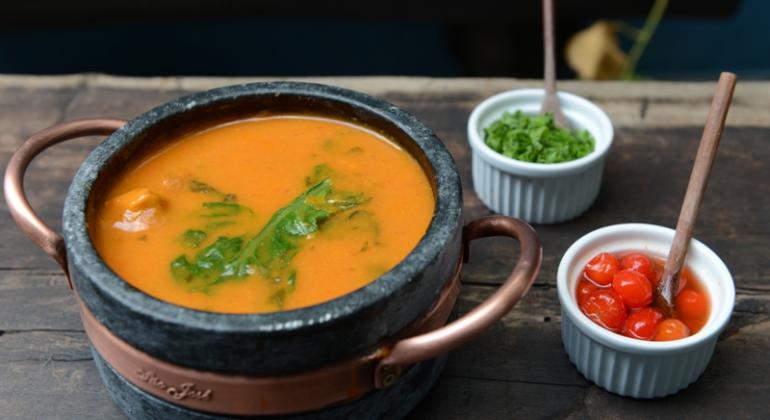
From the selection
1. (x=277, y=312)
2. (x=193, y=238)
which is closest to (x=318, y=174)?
(x=193, y=238)

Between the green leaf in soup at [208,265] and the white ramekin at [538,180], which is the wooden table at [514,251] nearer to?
the white ramekin at [538,180]

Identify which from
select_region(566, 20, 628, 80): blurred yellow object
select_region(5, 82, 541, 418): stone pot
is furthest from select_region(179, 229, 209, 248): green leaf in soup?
select_region(566, 20, 628, 80): blurred yellow object

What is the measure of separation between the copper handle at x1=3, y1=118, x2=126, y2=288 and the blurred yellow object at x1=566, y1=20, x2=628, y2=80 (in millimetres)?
1662

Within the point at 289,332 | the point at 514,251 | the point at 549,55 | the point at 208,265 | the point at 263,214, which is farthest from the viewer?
the point at 549,55

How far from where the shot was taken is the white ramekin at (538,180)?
1772 mm

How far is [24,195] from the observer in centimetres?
141

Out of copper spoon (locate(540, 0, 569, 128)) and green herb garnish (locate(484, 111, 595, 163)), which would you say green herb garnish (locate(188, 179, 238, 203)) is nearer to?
green herb garnish (locate(484, 111, 595, 163))

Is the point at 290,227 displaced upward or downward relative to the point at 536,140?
upward

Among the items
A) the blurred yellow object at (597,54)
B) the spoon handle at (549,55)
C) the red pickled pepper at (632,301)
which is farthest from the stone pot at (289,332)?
the blurred yellow object at (597,54)

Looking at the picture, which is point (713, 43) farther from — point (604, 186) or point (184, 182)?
point (184, 182)

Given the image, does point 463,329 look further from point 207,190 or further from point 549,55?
point 549,55

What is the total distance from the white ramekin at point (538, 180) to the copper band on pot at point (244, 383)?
0.57 meters

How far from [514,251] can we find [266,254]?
592mm

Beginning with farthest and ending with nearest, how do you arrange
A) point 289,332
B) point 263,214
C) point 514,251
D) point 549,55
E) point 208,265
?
point 549,55 → point 514,251 → point 263,214 → point 208,265 → point 289,332
